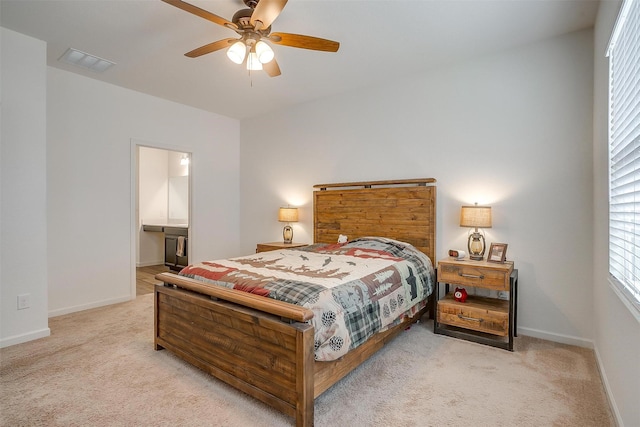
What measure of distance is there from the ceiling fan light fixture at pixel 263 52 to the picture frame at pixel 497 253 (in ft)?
8.24

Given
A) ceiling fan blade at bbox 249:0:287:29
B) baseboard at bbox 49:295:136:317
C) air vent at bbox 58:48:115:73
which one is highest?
air vent at bbox 58:48:115:73

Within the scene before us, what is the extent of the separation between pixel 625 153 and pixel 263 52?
2246 millimetres

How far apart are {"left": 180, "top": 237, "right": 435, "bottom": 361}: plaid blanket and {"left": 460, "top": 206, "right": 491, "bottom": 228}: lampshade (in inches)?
22.8

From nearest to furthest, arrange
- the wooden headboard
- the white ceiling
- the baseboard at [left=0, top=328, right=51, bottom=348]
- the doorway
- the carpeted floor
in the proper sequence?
1. the carpeted floor
2. the white ceiling
3. the baseboard at [left=0, top=328, right=51, bottom=348]
4. the wooden headboard
5. the doorway

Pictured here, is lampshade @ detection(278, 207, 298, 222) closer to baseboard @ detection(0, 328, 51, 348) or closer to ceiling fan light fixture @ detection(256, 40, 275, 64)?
ceiling fan light fixture @ detection(256, 40, 275, 64)

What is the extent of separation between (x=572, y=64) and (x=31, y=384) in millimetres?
4825

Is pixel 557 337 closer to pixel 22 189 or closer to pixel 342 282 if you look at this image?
pixel 342 282

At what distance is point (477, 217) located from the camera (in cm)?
290

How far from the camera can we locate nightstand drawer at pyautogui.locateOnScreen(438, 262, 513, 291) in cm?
261

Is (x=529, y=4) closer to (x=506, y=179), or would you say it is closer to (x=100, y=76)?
(x=506, y=179)

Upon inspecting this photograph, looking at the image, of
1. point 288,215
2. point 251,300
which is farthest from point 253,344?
point 288,215

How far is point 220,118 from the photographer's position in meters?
A: 5.18

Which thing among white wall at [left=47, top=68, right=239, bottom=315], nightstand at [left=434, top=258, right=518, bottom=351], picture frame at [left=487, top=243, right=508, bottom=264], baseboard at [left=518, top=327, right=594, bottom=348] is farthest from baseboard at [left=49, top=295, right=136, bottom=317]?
baseboard at [left=518, top=327, right=594, bottom=348]

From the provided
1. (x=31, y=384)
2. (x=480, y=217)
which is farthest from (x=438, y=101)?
(x=31, y=384)
